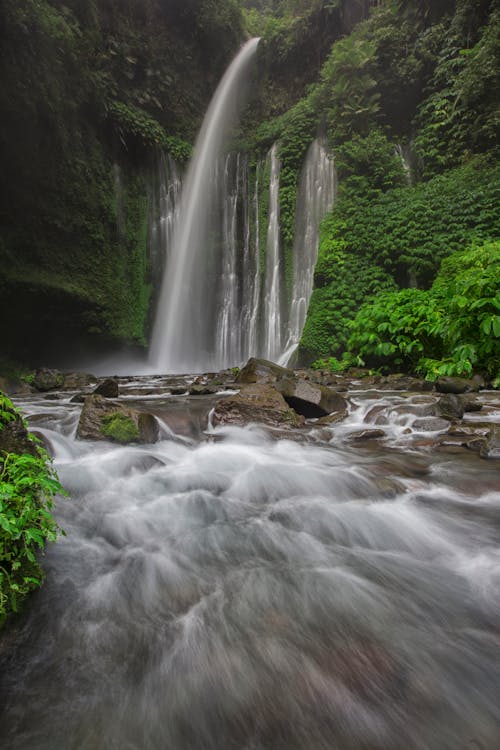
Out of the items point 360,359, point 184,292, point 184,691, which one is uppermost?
point 184,292

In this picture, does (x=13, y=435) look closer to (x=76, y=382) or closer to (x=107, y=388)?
(x=107, y=388)

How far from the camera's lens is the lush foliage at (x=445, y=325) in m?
5.97

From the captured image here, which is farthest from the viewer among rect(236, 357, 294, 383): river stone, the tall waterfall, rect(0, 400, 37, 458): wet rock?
the tall waterfall

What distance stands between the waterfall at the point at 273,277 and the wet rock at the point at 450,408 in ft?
29.6

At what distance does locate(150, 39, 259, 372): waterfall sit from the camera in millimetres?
16172

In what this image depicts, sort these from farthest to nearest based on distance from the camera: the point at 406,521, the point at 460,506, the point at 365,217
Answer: the point at 365,217 < the point at 460,506 < the point at 406,521

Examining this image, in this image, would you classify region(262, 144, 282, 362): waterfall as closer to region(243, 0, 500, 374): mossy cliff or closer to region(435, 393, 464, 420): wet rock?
region(243, 0, 500, 374): mossy cliff

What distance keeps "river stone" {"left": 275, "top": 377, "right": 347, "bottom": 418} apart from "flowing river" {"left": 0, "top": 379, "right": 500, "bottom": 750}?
2.08m

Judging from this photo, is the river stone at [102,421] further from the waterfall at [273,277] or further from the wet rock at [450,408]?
the waterfall at [273,277]

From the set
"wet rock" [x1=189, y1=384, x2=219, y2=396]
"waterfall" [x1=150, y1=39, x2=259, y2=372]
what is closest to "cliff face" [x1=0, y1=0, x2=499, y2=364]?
"waterfall" [x1=150, y1=39, x2=259, y2=372]

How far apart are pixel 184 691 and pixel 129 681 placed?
20 cm

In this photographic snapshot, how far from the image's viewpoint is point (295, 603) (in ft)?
5.57

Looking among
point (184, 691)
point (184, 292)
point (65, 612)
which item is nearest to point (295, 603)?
point (184, 691)

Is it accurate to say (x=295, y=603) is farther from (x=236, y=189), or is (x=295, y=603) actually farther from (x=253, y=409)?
(x=236, y=189)
